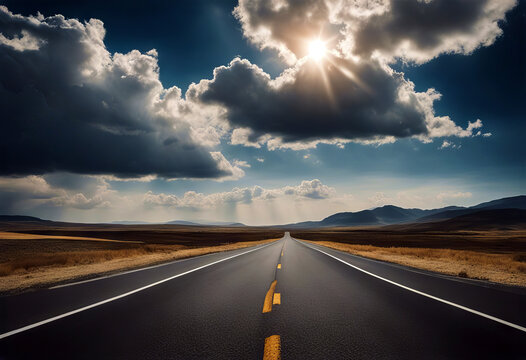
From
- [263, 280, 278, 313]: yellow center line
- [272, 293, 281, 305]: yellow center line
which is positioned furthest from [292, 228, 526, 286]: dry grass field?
[272, 293, 281, 305]: yellow center line

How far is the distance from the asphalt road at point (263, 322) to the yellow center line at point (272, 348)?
0.03 meters

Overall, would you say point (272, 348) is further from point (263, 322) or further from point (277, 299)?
point (277, 299)

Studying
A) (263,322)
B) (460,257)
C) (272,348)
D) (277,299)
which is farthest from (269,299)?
(460,257)

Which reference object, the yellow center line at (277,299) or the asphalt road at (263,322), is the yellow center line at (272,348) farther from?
the yellow center line at (277,299)

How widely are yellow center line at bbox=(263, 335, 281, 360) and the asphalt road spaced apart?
0.03 meters

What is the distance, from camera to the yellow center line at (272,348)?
11.9ft

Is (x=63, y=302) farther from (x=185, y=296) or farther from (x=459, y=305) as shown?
(x=459, y=305)

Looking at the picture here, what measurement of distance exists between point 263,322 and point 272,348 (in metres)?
1.29

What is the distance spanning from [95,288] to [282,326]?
6.55 metres

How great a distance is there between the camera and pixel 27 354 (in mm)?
3807

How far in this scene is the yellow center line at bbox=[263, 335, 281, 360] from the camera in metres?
3.63

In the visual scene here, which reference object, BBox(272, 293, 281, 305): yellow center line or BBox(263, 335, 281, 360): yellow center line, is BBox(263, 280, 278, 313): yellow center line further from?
BBox(263, 335, 281, 360): yellow center line

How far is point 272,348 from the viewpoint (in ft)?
12.8

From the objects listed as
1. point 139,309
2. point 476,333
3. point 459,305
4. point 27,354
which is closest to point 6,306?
point 139,309
